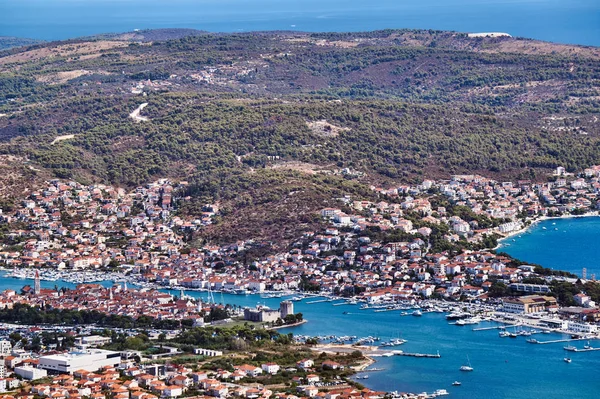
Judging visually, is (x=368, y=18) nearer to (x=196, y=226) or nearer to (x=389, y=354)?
(x=196, y=226)

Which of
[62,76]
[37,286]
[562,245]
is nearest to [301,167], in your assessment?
[562,245]

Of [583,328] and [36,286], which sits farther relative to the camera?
[36,286]

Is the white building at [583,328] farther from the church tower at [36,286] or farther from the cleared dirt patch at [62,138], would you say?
the cleared dirt patch at [62,138]

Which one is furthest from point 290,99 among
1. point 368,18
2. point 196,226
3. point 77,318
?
point 368,18

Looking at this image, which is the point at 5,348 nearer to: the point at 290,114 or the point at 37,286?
the point at 37,286

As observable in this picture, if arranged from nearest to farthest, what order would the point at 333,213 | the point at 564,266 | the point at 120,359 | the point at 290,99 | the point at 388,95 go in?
the point at 120,359 → the point at 564,266 → the point at 333,213 → the point at 290,99 → the point at 388,95

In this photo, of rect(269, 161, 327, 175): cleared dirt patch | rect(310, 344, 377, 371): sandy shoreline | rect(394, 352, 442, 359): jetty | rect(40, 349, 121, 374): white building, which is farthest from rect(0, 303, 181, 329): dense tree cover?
rect(269, 161, 327, 175): cleared dirt patch
